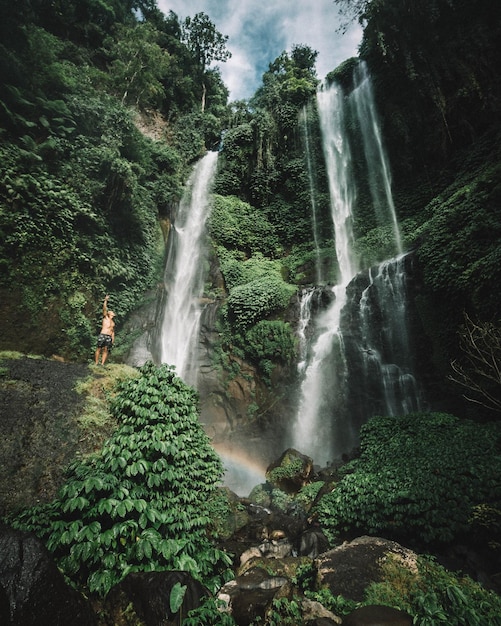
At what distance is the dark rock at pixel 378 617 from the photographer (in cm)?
283

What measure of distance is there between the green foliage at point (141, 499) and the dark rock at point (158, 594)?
26cm

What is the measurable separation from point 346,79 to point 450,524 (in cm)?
2403

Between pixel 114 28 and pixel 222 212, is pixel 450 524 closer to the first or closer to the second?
pixel 222 212

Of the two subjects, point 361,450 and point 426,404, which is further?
point 426,404

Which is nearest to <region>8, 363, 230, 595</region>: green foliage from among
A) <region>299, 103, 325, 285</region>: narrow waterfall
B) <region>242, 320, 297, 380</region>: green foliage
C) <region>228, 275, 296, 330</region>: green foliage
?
<region>242, 320, 297, 380</region>: green foliage

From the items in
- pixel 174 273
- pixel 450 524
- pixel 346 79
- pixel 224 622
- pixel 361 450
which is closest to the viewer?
pixel 224 622

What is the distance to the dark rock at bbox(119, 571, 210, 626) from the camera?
2525 millimetres

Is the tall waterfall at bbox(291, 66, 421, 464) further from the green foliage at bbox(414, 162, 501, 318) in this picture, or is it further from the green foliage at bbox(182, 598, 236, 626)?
the green foliage at bbox(182, 598, 236, 626)

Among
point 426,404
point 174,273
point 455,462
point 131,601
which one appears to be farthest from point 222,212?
point 131,601

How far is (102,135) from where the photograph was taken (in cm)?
1195

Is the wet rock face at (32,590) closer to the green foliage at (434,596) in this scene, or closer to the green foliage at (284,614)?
the green foliage at (284,614)

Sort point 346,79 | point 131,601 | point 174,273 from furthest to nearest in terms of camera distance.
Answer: point 346,79
point 174,273
point 131,601

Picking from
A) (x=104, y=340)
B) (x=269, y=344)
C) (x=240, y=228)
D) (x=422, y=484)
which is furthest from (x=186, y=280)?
(x=422, y=484)

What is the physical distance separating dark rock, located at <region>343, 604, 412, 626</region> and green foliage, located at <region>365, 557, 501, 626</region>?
4.9 inches
